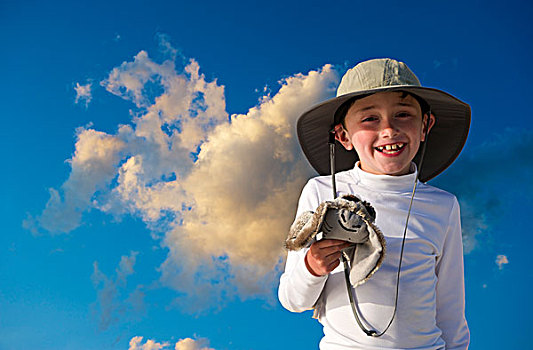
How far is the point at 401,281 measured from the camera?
5.19ft

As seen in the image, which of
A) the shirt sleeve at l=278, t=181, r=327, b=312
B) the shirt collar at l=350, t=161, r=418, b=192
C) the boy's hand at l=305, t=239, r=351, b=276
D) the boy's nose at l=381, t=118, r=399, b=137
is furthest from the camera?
the shirt collar at l=350, t=161, r=418, b=192

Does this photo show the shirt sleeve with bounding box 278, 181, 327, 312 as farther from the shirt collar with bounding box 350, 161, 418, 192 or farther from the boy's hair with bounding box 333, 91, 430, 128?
the boy's hair with bounding box 333, 91, 430, 128

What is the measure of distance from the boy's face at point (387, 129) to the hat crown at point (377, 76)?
0.13 ft

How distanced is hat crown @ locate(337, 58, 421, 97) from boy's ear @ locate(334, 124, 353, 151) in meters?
0.13

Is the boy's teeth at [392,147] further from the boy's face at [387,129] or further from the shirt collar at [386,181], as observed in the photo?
the shirt collar at [386,181]

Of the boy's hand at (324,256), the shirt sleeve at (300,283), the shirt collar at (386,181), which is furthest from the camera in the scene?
the shirt collar at (386,181)

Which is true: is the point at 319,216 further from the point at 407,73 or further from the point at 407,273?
the point at 407,73

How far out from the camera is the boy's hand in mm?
1396

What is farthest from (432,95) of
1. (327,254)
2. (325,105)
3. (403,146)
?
(327,254)

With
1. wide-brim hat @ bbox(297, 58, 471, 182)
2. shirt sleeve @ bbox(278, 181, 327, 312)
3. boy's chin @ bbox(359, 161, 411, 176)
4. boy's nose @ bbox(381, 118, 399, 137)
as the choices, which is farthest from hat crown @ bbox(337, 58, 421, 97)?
shirt sleeve @ bbox(278, 181, 327, 312)

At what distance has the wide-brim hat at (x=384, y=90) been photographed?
1.69 metres

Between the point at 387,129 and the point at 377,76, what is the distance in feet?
0.64

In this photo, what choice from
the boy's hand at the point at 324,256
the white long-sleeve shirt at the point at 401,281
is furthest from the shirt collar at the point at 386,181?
the boy's hand at the point at 324,256

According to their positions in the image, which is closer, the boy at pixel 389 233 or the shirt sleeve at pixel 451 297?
the boy at pixel 389 233
